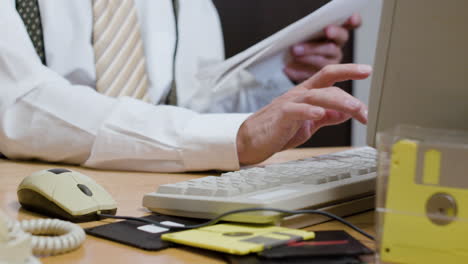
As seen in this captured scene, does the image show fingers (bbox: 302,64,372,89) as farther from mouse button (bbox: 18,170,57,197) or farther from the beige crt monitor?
mouse button (bbox: 18,170,57,197)

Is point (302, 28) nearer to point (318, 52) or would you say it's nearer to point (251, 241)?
point (318, 52)

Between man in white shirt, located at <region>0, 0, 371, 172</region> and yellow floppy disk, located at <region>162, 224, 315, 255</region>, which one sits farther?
man in white shirt, located at <region>0, 0, 371, 172</region>

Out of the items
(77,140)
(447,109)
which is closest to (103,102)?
(77,140)

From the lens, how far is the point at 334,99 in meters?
0.76

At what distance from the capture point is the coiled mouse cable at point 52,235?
0.43 m

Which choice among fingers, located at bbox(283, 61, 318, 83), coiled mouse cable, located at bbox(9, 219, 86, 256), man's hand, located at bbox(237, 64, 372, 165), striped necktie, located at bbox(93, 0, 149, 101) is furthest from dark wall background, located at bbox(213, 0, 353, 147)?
coiled mouse cable, located at bbox(9, 219, 86, 256)

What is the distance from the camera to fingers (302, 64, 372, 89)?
802 millimetres

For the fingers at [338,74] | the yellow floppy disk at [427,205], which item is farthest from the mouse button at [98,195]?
the fingers at [338,74]

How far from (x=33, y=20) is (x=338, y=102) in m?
0.78

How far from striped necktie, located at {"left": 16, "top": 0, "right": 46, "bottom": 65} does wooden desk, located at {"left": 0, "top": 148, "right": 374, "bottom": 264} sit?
1.05ft

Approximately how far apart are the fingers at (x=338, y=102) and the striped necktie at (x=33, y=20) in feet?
2.36

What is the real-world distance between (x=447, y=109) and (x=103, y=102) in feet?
2.12

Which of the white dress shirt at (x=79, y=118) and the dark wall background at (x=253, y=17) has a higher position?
the dark wall background at (x=253, y=17)

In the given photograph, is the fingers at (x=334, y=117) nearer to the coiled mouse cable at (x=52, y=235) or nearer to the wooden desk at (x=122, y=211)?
the wooden desk at (x=122, y=211)
